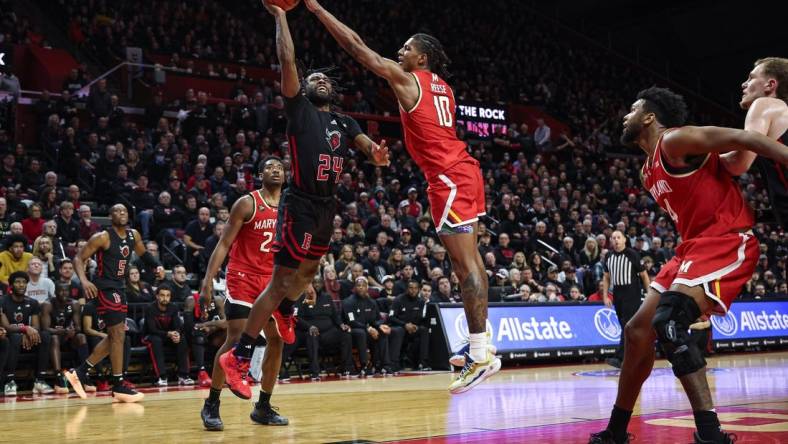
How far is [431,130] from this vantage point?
17.6 ft

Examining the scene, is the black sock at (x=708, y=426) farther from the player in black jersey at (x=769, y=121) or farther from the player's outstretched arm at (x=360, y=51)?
the player's outstretched arm at (x=360, y=51)

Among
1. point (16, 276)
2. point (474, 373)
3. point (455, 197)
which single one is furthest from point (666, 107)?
point (16, 276)

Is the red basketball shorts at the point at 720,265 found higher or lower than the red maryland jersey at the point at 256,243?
lower

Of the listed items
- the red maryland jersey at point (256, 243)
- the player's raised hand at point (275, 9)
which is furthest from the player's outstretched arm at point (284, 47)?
the red maryland jersey at point (256, 243)

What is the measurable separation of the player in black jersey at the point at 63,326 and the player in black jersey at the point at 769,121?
8445mm

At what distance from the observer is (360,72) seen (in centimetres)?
2358

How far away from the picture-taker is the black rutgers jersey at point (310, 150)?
5.57 metres

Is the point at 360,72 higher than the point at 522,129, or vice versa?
the point at 360,72

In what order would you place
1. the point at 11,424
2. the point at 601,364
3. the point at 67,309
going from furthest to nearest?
the point at 601,364 < the point at 67,309 < the point at 11,424

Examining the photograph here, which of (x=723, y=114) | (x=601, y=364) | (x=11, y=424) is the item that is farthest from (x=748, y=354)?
(x=723, y=114)

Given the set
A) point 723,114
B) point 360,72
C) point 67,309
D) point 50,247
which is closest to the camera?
point 67,309

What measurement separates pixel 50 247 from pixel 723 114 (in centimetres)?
2650

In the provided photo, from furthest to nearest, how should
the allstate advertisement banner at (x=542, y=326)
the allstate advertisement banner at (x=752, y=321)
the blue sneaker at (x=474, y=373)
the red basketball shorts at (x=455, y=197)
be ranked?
1. the allstate advertisement banner at (x=752, y=321)
2. the allstate advertisement banner at (x=542, y=326)
3. the red basketball shorts at (x=455, y=197)
4. the blue sneaker at (x=474, y=373)

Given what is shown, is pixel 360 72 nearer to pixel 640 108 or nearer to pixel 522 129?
pixel 522 129
